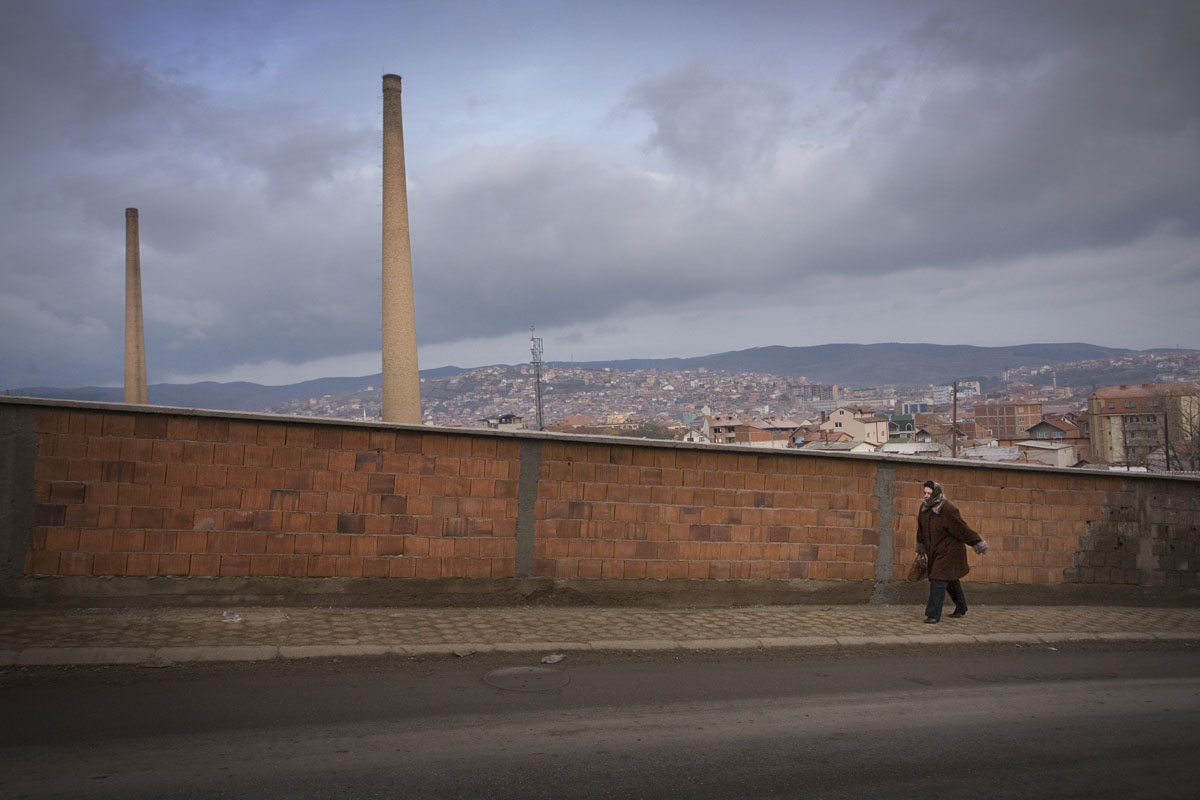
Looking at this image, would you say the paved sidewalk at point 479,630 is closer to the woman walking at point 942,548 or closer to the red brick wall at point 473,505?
the woman walking at point 942,548

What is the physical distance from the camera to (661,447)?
10117 mm

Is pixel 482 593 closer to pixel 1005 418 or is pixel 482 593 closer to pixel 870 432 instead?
pixel 870 432

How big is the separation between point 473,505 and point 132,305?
138ft

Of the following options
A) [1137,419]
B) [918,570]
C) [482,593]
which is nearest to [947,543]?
[918,570]

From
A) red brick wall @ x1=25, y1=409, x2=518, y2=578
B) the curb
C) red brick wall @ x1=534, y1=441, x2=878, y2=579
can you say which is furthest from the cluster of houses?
red brick wall @ x1=25, y1=409, x2=518, y2=578

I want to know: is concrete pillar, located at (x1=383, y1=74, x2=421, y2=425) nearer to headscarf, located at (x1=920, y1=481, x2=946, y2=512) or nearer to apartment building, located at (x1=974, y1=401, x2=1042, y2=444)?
headscarf, located at (x1=920, y1=481, x2=946, y2=512)

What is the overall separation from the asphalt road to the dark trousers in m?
2.24

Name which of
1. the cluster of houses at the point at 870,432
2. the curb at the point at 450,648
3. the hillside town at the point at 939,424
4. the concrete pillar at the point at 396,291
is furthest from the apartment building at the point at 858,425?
the curb at the point at 450,648

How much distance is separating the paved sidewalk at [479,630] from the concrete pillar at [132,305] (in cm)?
4137

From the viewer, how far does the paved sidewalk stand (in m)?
6.99

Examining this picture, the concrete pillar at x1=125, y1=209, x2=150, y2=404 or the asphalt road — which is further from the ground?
the concrete pillar at x1=125, y1=209, x2=150, y2=404

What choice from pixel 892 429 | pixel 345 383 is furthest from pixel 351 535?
pixel 345 383

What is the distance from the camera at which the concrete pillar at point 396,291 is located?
A: 2797 cm

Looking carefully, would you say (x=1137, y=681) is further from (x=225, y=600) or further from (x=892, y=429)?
(x=892, y=429)
